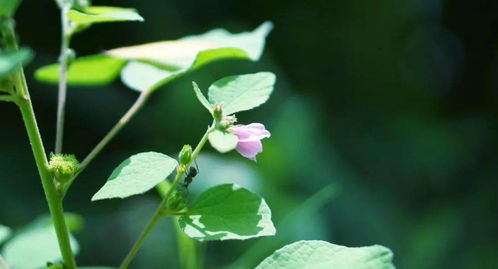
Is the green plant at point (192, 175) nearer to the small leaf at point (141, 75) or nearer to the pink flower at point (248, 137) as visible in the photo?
the pink flower at point (248, 137)

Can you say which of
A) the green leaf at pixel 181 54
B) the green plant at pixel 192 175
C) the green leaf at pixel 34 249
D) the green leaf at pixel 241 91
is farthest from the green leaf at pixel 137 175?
the green leaf at pixel 34 249

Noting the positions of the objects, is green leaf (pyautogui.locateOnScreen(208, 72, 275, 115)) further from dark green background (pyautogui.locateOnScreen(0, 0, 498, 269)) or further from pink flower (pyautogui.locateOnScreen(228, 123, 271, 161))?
dark green background (pyautogui.locateOnScreen(0, 0, 498, 269))

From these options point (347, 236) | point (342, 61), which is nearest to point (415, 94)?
point (342, 61)

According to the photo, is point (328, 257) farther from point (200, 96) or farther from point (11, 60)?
point (11, 60)

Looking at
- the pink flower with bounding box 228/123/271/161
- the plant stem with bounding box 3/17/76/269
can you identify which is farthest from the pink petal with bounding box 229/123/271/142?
the plant stem with bounding box 3/17/76/269

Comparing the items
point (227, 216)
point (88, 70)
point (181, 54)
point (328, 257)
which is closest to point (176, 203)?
point (227, 216)

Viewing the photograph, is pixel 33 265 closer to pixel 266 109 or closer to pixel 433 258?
pixel 433 258
